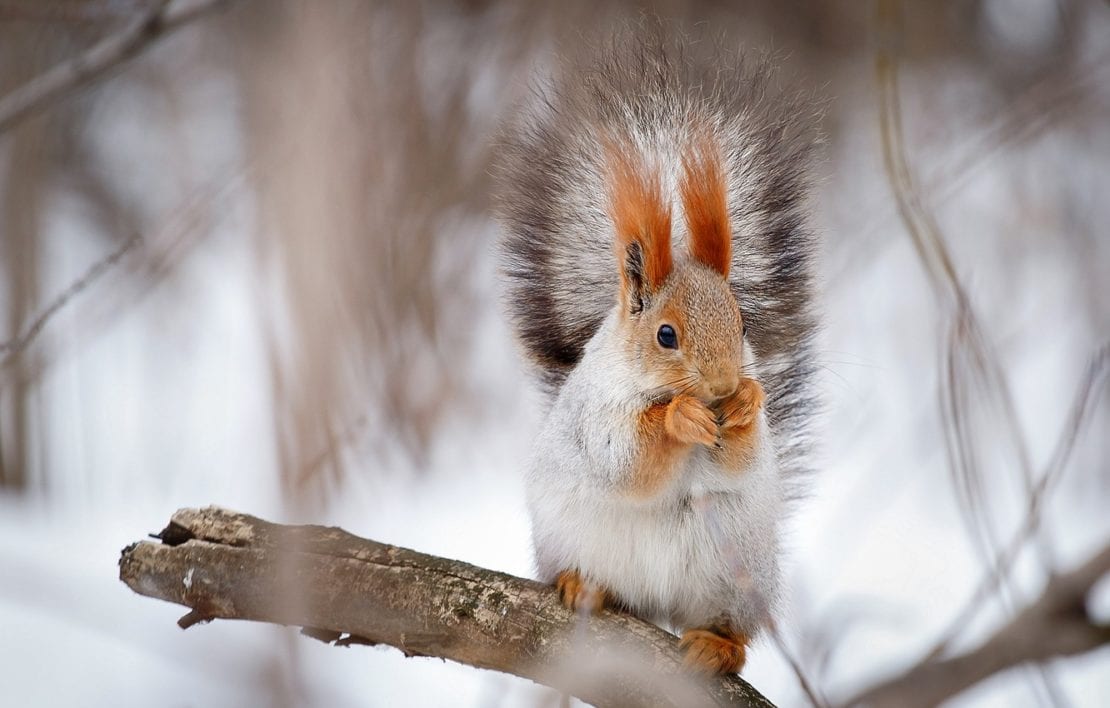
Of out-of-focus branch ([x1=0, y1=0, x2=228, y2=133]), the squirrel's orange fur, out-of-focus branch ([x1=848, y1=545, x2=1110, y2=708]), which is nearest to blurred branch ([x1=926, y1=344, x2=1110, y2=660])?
out-of-focus branch ([x1=848, y1=545, x2=1110, y2=708])

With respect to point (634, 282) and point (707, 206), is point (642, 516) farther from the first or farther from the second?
point (707, 206)

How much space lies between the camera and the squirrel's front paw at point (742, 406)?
49.6 inches

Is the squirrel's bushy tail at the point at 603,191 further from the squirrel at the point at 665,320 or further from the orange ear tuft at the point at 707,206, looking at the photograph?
the orange ear tuft at the point at 707,206

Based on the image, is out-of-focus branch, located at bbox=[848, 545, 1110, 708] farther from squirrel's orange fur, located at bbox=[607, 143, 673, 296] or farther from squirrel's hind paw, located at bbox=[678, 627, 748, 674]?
squirrel's orange fur, located at bbox=[607, 143, 673, 296]

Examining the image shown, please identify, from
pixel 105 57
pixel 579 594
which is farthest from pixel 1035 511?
pixel 105 57

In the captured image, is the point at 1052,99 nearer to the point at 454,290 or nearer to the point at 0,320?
the point at 454,290

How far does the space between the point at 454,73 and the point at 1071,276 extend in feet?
5.85

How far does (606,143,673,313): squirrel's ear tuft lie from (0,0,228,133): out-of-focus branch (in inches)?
28.0

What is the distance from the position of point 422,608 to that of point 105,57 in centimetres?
91

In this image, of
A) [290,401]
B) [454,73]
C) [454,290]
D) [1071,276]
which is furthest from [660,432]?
[1071,276]

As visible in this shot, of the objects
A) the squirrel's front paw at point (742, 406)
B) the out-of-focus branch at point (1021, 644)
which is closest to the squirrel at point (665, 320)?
the squirrel's front paw at point (742, 406)

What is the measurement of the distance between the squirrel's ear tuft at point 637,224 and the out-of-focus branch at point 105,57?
2.33ft

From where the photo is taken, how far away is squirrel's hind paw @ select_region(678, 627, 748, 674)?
51.8 inches

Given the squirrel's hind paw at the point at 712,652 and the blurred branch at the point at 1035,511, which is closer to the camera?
the blurred branch at the point at 1035,511
